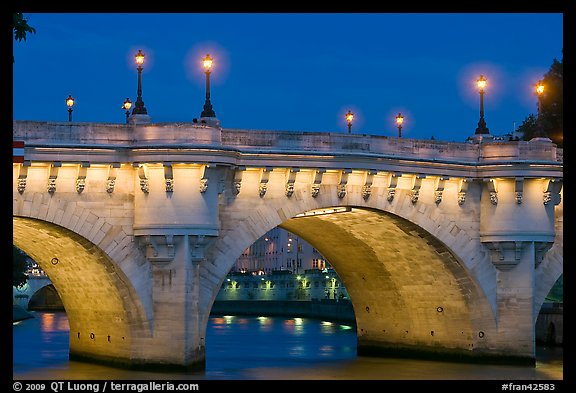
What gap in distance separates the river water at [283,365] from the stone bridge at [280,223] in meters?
1.08

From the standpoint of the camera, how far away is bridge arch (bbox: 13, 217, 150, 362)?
45156 mm

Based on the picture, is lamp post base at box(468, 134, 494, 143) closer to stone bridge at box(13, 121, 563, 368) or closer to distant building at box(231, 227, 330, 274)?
stone bridge at box(13, 121, 563, 368)

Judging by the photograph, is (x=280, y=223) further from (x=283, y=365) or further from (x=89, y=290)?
(x=283, y=365)

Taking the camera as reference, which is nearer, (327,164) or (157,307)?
(157,307)

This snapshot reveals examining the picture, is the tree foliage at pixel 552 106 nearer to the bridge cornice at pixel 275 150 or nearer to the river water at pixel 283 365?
the river water at pixel 283 365

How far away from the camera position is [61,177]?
44.0m

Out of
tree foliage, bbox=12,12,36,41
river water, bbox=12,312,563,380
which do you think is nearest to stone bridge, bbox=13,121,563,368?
river water, bbox=12,312,563,380

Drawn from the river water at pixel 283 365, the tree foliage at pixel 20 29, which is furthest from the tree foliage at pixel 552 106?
the tree foliage at pixel 20 29

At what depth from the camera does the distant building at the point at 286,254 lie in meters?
174

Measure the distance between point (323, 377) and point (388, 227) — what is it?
7747 millimetres

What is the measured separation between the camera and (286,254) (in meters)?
186

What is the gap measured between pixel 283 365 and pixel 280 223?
8395 mm
